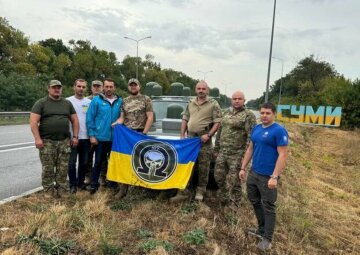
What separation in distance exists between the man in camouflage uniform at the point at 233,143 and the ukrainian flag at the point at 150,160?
1.46 ft

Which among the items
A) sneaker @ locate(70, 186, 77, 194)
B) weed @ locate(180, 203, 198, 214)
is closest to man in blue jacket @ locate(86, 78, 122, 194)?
sneaker @ locate(70, 186, 77, 194)

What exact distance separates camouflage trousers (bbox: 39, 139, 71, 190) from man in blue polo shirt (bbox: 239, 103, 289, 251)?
2.94m

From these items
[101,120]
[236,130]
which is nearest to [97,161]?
[101,120]

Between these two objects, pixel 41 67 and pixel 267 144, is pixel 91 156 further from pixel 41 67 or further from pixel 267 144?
pixel 41 67

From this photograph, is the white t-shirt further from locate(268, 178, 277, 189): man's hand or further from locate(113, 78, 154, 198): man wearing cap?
locate(268, 178, 277, 189): man's hand

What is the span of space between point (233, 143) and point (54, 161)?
283 cm

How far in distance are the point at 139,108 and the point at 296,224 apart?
Result: 3.18 m

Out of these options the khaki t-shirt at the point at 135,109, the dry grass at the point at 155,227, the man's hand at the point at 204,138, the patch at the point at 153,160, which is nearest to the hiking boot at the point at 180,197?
the dry grass at the point at 155,227

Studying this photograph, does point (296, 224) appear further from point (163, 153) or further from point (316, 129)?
point (316, 129)

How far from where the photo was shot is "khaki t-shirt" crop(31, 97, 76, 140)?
6.20 meters

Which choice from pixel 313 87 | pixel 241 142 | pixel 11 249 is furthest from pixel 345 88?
pixel 11 249

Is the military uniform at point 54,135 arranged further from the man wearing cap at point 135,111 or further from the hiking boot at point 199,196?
the hiking boot at point 199,196

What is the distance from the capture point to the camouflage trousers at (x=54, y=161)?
20.5 ft

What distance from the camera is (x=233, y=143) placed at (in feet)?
20.2
